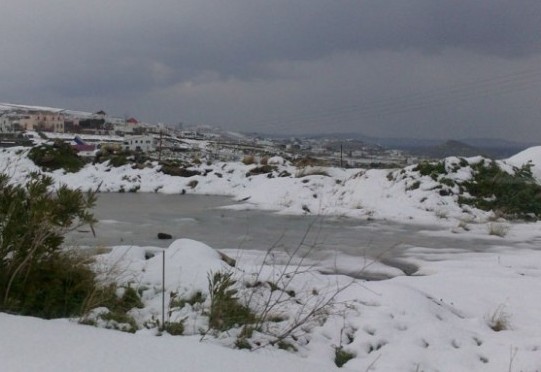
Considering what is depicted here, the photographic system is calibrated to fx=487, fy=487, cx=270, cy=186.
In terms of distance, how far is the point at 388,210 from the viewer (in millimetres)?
12859

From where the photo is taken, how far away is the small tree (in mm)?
3766

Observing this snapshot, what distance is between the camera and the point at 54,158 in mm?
23969

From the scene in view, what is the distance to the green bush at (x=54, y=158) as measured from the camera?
2332cm

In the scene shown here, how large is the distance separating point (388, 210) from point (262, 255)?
6.40 metres

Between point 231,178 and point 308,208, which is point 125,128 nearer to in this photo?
point 231,178

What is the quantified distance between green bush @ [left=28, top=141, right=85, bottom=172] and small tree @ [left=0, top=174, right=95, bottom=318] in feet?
65.6

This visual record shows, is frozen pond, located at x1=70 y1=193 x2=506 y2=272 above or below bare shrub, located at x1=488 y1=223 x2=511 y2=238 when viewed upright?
below

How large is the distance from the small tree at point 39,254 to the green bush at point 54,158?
788 inches

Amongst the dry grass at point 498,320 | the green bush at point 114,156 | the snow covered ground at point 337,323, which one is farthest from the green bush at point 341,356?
the green bush at point 114,156

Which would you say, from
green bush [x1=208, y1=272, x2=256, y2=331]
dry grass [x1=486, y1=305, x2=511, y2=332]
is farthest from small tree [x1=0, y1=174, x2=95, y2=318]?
dry grass [x1=486, y1=305, x2=511, y2=332]

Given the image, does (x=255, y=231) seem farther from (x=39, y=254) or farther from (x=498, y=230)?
(x=39, y=254)

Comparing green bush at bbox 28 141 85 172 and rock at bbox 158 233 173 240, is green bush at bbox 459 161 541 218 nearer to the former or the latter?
rock at bbox 158 233 173 240

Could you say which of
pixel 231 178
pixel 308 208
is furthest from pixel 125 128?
pixel 308 208

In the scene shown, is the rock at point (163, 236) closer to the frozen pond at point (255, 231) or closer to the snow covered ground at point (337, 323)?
the frozen pond at point (255, 231)
